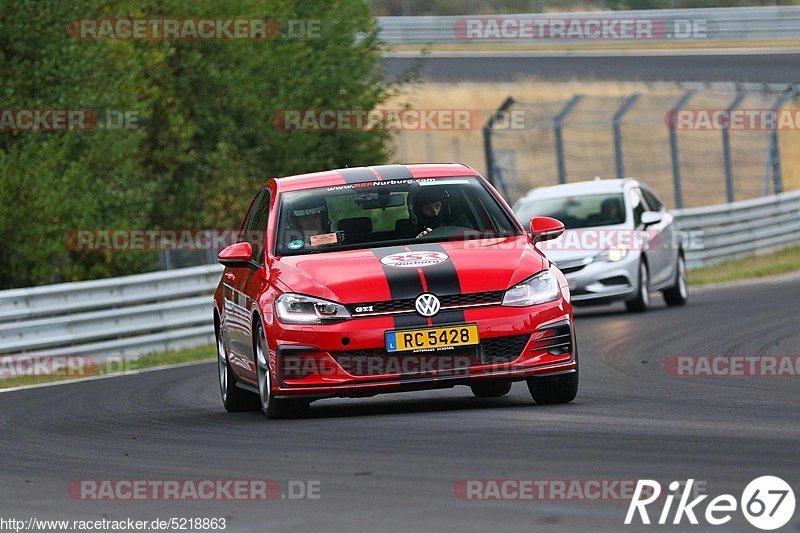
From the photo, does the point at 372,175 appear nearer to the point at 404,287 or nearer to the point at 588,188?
the point at 404,287

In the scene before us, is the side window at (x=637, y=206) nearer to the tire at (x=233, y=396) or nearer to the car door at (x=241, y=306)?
the car door at (x=241, y=306)

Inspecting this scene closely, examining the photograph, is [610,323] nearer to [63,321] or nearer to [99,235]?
[63,321]

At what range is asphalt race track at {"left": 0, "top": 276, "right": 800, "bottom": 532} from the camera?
6707 millimetres

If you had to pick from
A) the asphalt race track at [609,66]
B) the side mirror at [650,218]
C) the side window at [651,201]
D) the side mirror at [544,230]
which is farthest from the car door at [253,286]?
the asphalt race track at [609,66]

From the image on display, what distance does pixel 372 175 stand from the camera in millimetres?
11469

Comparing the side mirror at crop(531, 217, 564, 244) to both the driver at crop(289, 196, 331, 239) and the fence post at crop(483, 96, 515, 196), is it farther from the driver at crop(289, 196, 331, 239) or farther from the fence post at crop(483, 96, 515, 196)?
the fence post at crop(483, 96, 515, 196)

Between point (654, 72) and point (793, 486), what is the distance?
120 feet

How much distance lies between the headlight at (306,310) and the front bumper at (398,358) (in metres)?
0.05

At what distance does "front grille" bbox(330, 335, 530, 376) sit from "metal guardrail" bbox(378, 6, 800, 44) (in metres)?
34.9

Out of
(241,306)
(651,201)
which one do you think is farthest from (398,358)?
(651,201)

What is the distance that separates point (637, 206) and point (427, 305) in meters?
11.7

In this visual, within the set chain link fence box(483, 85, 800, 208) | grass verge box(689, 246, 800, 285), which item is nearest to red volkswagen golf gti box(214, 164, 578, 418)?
grass verge box(689, 246, 800, 285)

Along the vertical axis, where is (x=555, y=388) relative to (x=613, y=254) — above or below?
above

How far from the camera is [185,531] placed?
658cm
